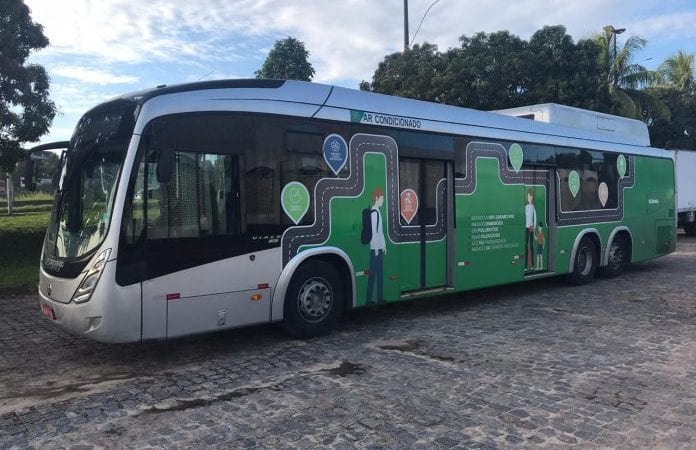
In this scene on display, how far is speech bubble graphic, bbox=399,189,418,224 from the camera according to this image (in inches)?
318

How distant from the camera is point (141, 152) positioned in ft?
19.1

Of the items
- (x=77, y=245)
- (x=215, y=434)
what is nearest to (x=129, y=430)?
(x=215, y=434)

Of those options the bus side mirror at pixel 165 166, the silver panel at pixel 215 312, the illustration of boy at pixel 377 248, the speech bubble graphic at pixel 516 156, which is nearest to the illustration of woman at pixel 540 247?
the speech bubble graphic at pixel 516 156

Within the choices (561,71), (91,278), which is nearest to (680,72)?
(561,71)

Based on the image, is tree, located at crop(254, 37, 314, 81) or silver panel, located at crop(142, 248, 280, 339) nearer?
silver panel, located at crop(142, 248, 280, 339)

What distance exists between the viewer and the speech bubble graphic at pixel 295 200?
6777 millimetres

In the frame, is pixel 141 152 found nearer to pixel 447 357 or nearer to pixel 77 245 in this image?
pixel 77 245

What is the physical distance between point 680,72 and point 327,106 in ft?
121

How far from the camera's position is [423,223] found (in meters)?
8.38

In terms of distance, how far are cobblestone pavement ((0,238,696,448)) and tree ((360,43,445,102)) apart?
49.2 feet

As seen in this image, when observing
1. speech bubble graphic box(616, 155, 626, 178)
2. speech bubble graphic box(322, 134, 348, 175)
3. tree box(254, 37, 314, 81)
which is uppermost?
tree box(254, 37, 314, 81)

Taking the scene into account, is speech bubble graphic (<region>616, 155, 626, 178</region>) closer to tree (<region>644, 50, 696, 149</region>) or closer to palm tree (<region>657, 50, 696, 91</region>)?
tree (<region>644, 50, 696, 149</region>)

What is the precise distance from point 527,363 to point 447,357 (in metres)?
0.87

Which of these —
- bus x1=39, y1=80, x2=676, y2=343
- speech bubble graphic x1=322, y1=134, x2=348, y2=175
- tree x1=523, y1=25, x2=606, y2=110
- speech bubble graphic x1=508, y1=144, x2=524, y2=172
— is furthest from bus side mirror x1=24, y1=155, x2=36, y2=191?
tree x1=523, y1=25, x2=606, y2=110
